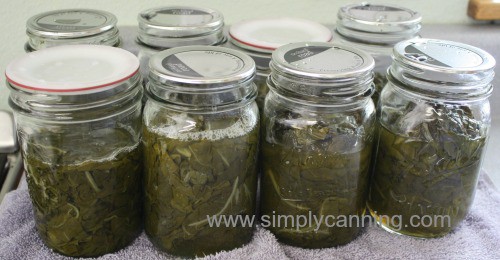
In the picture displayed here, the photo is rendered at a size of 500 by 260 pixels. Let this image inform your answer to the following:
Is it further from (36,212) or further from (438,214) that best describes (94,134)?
(438,214)

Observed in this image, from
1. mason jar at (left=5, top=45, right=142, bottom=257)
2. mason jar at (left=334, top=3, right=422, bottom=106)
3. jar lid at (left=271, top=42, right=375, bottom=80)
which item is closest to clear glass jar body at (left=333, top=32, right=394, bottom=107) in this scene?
mason jar at (left=334, top=3, right=422, bottom=106)

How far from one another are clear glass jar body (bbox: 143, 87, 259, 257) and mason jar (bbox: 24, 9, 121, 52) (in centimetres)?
16

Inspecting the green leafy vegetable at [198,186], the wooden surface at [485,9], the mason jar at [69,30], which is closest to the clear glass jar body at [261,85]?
the green leafy vegetable at [198,186]

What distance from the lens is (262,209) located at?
673mm

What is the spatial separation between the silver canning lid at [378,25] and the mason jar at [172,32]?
180 millimetres

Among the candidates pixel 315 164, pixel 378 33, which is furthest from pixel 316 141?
pixel 378 33

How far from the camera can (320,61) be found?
1.96 feet

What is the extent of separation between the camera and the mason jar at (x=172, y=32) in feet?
2.28

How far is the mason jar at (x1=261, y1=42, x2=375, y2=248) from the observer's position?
57cm

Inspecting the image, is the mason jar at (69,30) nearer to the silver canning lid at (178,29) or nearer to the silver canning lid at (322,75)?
the silver canning lid at (178,29)

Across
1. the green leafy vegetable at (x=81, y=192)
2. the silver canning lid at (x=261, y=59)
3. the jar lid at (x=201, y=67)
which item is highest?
the jar lid at (x=201, y=67)

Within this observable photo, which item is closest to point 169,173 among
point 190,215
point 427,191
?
point 190,215

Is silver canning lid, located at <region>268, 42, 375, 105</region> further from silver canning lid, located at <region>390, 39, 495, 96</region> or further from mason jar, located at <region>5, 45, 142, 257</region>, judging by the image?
mason jar, located at <region>5, 45, 142, 257</region>

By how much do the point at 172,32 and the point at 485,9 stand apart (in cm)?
63
